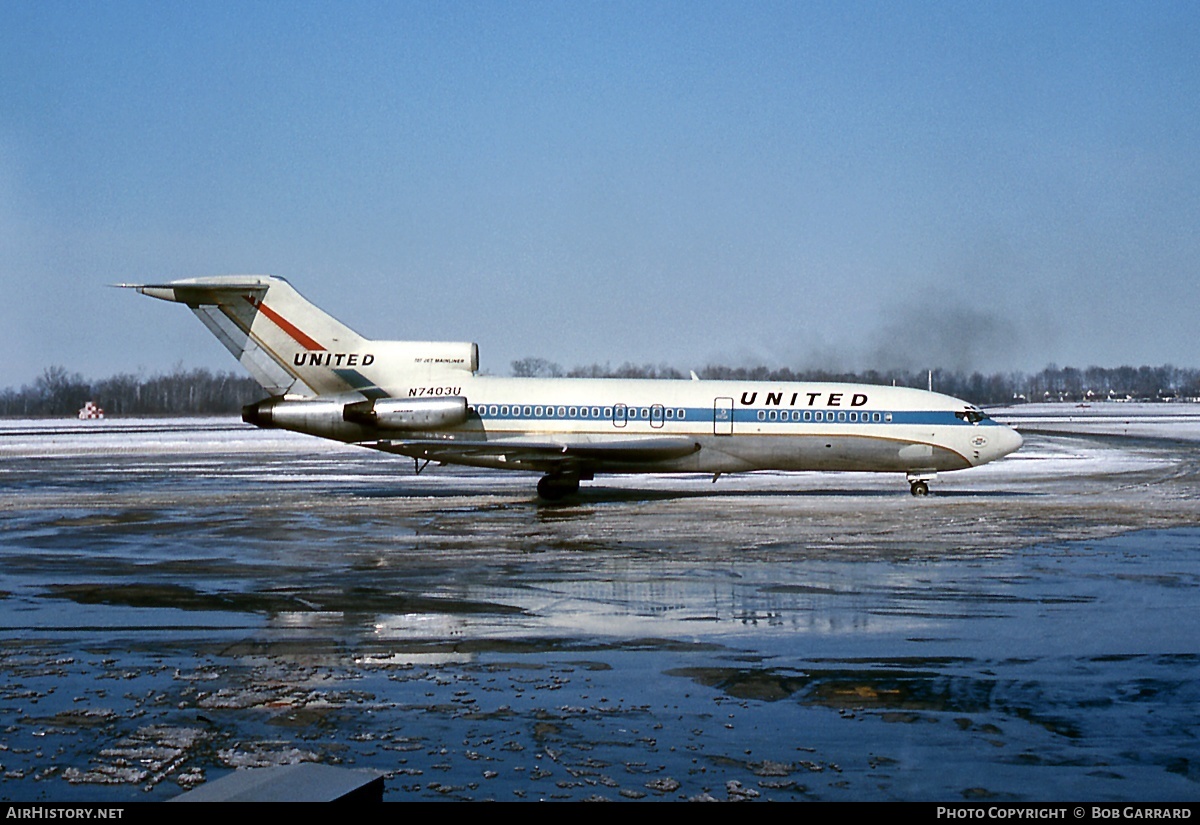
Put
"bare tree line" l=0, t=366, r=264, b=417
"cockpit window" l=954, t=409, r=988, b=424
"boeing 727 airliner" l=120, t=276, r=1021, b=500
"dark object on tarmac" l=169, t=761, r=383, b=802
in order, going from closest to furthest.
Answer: "dark object on tarmac" l=169, t=761, r=383, b=802
"boeing 727 airliner" l=120, t=276, r=1021, b=500
"cockpit window" l=954, t=409, r=988, b=424
"bare tree line" l=0, t=366, r=264, b=417

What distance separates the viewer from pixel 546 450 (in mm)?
23875

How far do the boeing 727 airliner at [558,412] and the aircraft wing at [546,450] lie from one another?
0.04m

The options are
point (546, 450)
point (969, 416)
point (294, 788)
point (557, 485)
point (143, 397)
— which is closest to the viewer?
point (294, 788)

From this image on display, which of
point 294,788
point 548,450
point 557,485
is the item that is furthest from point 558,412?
point 294,788

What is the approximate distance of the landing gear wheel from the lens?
24.4 m

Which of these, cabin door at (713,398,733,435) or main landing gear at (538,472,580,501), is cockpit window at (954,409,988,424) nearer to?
cabin door at (713,398,733,435)

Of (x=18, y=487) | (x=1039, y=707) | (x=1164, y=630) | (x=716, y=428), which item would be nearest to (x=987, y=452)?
(x=716, y=428)

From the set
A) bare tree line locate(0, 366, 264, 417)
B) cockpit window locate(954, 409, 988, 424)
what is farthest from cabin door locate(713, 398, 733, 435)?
bare tree line locate(0, 366, 264, 417)

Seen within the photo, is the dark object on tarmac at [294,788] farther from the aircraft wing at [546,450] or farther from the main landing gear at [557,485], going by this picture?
the main landing gear at [557,485]

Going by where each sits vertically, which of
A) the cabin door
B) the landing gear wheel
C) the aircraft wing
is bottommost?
the landing gear wheel

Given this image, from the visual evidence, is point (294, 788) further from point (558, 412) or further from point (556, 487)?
point (558, 412)

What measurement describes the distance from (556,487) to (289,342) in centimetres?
710

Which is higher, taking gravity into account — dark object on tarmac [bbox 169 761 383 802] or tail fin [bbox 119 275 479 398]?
tail fin [bbox 119 275 479 398]

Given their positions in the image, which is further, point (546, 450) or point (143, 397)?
point (143, 397)
